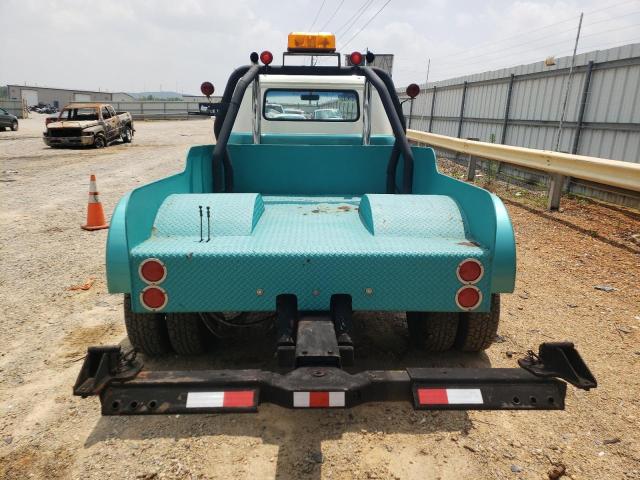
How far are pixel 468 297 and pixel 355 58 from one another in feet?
9.40

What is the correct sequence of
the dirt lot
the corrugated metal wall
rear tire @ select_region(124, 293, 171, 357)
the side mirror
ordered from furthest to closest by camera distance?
the corrugated metal wall < the side mirror < rear tire @ select_region(124, 293, 171, 357) < the dirt lot

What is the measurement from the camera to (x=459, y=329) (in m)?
3.02

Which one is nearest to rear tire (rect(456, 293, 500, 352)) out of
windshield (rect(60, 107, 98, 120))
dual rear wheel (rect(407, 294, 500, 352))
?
dual rear wheel (rect(407, 294, 500, 352))

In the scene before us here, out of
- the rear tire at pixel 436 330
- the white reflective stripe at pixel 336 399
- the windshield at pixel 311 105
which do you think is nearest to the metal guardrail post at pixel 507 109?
the windshield at pixel 311 105

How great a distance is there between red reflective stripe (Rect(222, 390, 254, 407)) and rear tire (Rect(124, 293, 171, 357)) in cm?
100

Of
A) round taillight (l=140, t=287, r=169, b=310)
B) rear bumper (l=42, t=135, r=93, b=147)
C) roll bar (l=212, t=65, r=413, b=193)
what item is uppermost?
roll bar (l=212, t=65, r=413, b=193)

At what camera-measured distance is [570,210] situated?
25.2ft

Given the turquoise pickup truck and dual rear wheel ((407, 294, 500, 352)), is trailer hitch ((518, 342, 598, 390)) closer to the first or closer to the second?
the turquoise pickup truck

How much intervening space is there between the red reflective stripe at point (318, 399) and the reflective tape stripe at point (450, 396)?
0.43 meters

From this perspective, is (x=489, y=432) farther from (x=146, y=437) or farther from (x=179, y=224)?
(x=179, y=224)

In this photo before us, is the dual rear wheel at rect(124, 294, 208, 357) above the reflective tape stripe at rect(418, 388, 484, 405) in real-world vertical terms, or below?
below

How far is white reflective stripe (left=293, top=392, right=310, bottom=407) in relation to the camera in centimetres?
199

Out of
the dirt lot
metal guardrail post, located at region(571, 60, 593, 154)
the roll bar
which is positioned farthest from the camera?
metal guardrail post, located at region(571, 60, 593, 154)

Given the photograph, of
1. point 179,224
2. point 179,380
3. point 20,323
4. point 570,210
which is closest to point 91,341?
point 20,323
